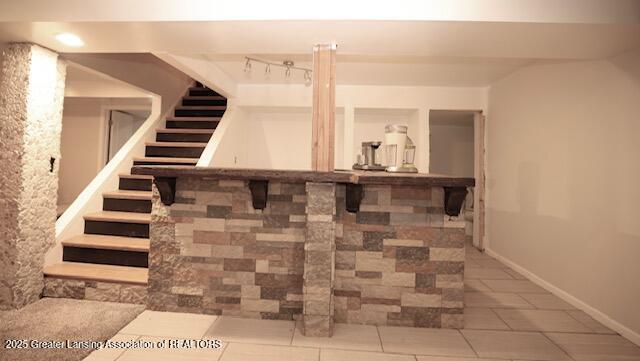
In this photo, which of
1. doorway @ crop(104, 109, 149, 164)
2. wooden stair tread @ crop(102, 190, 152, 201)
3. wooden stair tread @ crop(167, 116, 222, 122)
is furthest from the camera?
doorway @ crop(104, 109, 149, 164)

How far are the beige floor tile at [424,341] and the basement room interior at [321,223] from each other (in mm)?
13

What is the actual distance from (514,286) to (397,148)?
184 cm

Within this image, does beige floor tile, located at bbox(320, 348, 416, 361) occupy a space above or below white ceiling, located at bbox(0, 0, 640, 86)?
below

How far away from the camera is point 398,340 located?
212 cm

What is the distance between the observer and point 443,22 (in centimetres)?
196

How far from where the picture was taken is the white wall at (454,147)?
7.02 m

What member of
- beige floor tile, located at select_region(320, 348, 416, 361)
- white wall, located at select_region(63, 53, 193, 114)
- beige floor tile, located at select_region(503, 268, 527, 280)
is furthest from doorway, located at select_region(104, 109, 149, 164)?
beige floor tile, located at select_region(503, 268, 527, 280)

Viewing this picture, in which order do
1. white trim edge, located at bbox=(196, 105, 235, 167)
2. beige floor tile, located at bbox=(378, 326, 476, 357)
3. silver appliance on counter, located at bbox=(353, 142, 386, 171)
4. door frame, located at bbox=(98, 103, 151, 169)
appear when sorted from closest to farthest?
beige floor tile, located at bbox=(378, 326, 476, 357) → silver appliance on counter, located at bbox=(353, 142, 386, 171) → white trim edge, located at bbox=(196, 105, 235, 167) → door frame, located at bbox=(98, 103, 151, 169)

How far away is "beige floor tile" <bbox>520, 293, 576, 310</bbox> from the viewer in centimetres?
273

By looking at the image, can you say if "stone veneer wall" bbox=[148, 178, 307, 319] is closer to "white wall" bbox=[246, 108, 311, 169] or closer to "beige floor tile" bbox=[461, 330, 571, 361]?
"beige floor tile" bbox=[461, 330, 571, 361]

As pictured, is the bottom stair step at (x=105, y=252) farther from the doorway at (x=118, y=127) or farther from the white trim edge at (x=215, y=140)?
the doorway at (x=118, y=127)

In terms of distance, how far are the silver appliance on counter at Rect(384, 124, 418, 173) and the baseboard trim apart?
175 centimetres

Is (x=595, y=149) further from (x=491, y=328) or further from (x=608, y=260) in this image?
(x=491, y=328)

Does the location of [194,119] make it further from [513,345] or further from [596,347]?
[596,347]
